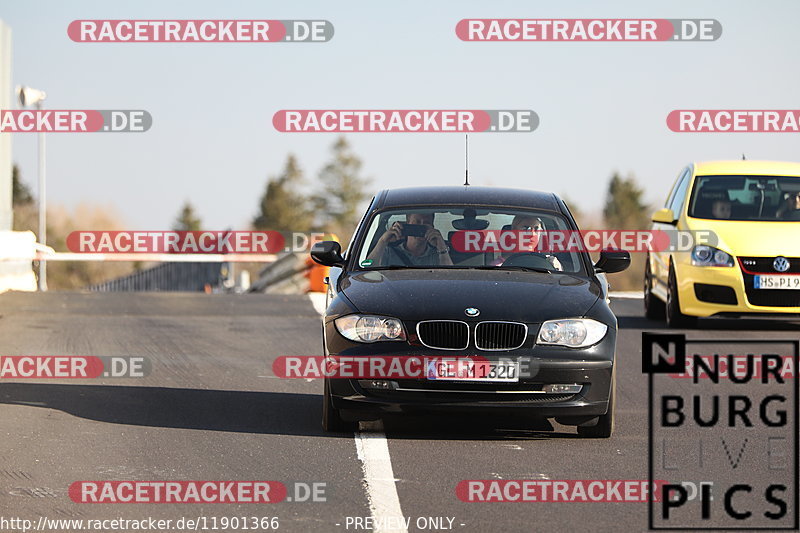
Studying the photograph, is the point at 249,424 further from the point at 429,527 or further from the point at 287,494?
the point at 429,527

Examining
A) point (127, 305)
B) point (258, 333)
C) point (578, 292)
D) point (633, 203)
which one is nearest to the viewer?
point (578, 292)

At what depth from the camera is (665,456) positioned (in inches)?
339

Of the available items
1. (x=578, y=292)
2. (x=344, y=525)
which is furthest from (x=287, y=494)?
(x=578, y=292)

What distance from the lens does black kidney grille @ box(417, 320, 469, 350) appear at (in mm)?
8969

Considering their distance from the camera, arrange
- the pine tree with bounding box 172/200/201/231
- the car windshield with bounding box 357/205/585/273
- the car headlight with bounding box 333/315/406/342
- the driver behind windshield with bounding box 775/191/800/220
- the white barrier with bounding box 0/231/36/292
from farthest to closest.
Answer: the pine tree with bounding box 172/200/201/231 < the white barrier with bounding box 0/231/36/292 < the driver behind windshield with bounding box 775/191/800/220 < the car windshield with bounding box 357/205/585/273 < the car headlight with bounding box 333/315/406/342

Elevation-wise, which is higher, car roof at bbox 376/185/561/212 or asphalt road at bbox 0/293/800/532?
car roof at bbox 376/185/561/212

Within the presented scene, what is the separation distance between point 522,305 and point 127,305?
12.0 metres

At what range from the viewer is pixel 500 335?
9.00m

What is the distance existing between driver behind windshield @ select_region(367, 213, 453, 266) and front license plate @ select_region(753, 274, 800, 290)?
7033 mm

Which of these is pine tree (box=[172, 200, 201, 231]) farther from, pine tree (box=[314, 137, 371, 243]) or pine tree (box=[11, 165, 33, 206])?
pine tree (box=[11, 165, 33, 206])

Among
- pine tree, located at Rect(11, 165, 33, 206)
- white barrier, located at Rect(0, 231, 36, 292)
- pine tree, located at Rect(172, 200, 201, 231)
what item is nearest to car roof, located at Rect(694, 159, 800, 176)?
white barrier, located at Rect(0, 231, 36, 292)

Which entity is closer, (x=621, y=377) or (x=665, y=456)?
(x=665, y=456)

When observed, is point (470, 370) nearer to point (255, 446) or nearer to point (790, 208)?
point (255, 446)

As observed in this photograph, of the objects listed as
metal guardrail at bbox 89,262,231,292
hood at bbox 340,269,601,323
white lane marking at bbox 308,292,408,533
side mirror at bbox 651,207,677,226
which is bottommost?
metal guardrail at bbox 89,262,231,292
